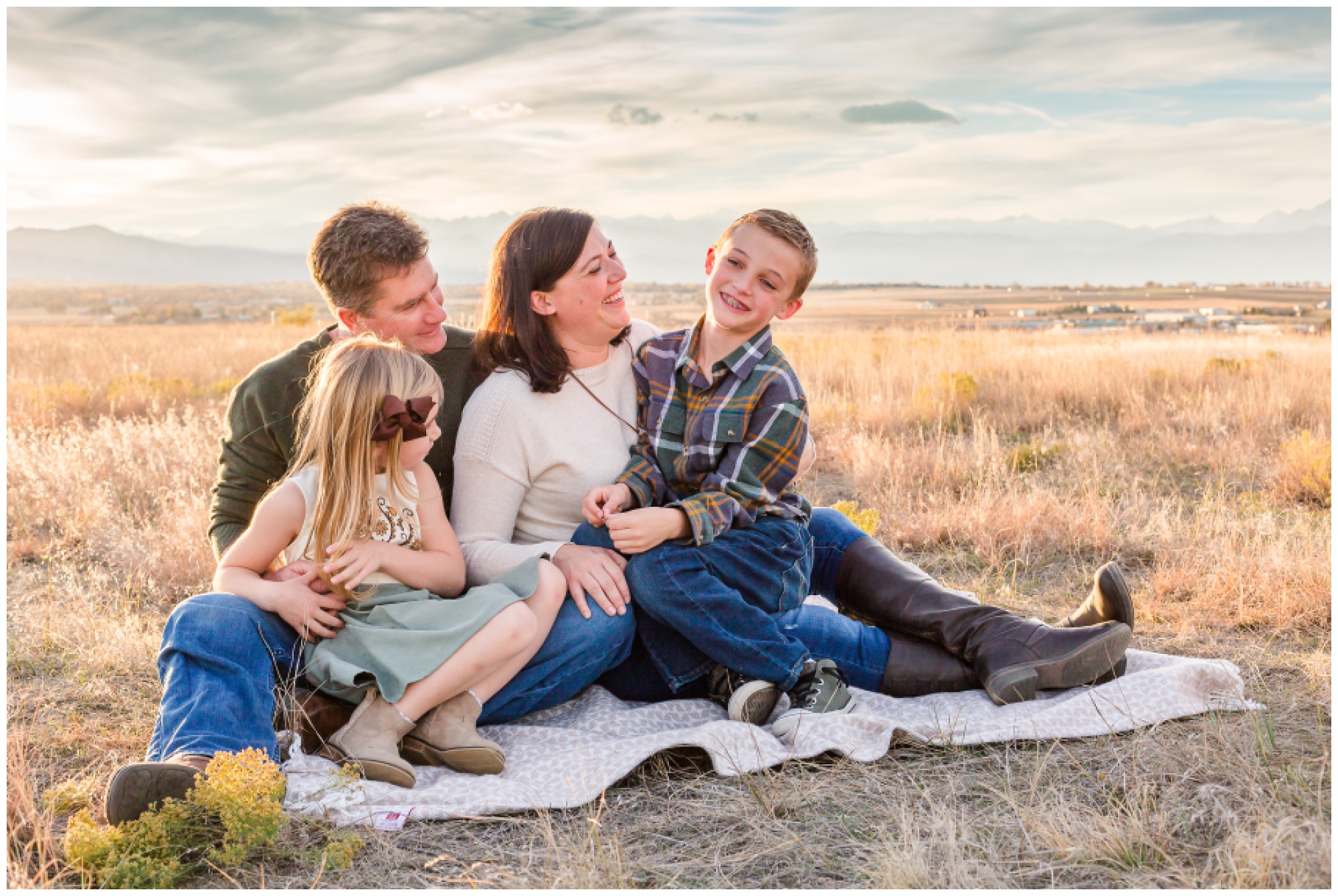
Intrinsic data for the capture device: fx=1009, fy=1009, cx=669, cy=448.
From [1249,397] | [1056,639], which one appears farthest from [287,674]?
[1249,397]

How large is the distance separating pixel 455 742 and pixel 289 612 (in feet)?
2.03

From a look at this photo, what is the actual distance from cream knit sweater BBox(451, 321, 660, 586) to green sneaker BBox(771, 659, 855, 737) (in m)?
0.90

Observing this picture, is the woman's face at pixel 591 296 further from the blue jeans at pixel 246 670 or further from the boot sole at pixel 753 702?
the boot sole at pixel 753 702

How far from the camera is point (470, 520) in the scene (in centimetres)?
336

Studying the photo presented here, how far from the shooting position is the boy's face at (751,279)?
336 cm

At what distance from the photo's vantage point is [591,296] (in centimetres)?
342

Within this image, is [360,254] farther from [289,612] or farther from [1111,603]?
[1111,603]

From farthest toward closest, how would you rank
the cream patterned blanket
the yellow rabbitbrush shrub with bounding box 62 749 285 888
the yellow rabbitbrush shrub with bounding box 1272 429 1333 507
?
the yellow rabbitbrush shrub with bounding box 1272 429 1333 507 < the cream patterned blanket < the yellow rabbitbrush shrub with bounding box 62 749 285 888

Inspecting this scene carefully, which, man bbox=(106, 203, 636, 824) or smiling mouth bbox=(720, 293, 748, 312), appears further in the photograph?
smiling mouth bbox=(720, 293, 748, 312)

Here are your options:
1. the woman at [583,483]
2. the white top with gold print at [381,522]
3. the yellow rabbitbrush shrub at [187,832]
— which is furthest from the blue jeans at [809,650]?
the yellow rabbitbrush shrub at [187,832]

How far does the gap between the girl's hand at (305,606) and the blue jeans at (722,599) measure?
32.1 inches

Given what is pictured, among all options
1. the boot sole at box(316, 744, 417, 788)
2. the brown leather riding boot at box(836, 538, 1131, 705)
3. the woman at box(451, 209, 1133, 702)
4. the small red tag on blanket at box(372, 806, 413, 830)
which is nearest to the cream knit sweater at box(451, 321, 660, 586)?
the woman at box(451, 209, 1133, 702)

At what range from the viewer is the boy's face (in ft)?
11.0

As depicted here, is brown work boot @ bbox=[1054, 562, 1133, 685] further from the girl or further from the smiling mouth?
the girl
